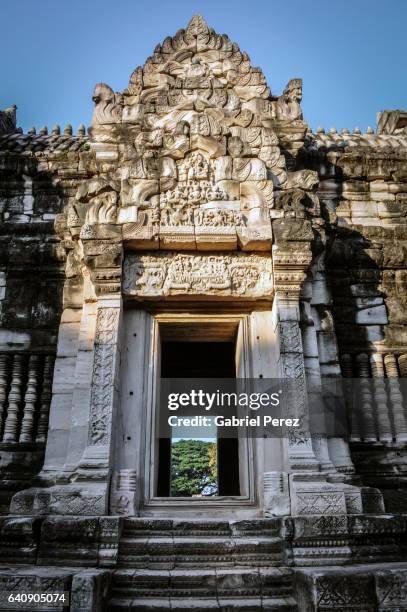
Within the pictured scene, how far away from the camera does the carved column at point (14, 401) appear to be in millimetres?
6629

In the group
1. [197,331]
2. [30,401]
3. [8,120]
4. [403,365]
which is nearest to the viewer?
[30,401]

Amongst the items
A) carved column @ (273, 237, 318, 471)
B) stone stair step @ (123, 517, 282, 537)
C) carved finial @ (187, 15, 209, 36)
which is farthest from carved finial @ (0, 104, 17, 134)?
stone stair step @ (123, 517, 282, 537)

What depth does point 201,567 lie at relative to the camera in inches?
190

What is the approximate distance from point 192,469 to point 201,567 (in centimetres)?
2418

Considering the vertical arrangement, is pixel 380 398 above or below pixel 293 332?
below

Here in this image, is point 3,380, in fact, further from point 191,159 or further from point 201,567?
point 191,159

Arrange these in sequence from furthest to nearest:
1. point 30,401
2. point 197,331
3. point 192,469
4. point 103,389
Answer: point 192,469
point 197,331
point 30,401
point 103,389

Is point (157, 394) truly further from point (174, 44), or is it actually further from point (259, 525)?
point (174, 44)

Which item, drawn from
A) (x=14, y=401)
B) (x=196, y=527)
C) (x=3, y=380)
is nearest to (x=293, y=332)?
(x=196, y=527)

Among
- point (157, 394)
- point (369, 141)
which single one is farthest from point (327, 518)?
point (369, 141)

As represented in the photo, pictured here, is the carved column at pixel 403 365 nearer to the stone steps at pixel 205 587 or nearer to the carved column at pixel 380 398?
the carved column at pixel 380 398

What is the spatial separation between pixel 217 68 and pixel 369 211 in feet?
11.1

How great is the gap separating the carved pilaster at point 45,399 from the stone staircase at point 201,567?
2004mm

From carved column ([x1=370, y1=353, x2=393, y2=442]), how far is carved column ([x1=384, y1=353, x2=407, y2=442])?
3.3 inches
